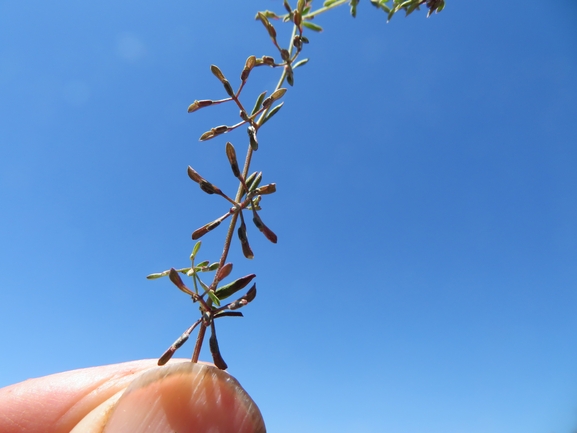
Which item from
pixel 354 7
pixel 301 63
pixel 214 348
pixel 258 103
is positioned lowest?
pixel 214 348

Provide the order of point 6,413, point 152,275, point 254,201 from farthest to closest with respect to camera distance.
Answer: point 6,413
point 152,275
point 254,201

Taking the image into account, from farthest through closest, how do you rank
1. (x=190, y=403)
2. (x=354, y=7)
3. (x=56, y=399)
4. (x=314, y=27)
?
(x=56, y=399), (x=314, y=27), (x=354, y=7), (x=190, y=403)

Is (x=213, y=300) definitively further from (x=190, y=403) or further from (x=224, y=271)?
(x=190, y=403)

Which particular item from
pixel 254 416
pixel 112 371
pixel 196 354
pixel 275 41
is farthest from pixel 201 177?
pixel 112 371

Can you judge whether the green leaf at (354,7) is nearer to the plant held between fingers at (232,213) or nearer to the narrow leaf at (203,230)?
the plant held between fingers at (232,213)

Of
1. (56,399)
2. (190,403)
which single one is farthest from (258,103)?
(56,399)

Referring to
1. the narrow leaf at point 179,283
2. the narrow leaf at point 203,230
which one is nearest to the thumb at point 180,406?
the narrow leaf at point 179,283

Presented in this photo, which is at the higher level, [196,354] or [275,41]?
[275,41]

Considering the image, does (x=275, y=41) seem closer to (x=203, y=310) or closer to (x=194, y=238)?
(x=194, y=238)
